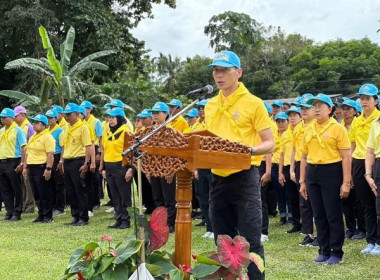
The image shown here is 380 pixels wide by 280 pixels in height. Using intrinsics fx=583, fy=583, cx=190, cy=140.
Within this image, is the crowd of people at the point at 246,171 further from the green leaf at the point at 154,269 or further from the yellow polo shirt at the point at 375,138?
the green leaf at the point at 154,269

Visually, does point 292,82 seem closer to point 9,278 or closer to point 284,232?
point 284,232

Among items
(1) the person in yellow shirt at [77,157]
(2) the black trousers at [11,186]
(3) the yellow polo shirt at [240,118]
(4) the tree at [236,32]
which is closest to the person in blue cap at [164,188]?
(1) the person in yellow shirt at [77,157]

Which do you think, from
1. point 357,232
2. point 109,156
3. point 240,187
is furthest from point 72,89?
point 240,187

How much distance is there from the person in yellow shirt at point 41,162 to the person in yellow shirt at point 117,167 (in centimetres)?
142

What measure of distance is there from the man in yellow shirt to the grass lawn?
6.07 ft

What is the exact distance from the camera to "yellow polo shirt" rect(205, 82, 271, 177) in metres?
4.40

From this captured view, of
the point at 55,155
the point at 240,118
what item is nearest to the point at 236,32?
the point at 55,155

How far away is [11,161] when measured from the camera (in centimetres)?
1162

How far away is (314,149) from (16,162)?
22.8 ft

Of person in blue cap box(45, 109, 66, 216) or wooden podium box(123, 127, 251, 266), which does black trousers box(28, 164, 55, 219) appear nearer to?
person in blue cap box(45, 109, 66, 216)

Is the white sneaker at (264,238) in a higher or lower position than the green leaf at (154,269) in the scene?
lower

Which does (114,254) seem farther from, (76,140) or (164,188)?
(76,140)

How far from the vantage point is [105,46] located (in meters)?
21.0

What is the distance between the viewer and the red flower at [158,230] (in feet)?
12.6
